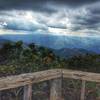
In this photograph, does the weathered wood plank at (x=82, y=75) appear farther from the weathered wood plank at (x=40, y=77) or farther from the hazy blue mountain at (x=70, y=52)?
the hazy blue mountain at (x=70, y=52)

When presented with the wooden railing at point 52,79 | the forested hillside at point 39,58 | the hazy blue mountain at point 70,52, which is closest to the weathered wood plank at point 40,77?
the wooden railing at point 52,79

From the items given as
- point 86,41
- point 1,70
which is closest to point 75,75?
point 1,70

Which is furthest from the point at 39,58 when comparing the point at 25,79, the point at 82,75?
the point at 25,79

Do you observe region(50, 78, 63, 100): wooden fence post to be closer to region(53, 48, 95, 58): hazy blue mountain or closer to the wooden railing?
the wooden railing

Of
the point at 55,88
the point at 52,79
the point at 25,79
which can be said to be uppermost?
the point at 25,79

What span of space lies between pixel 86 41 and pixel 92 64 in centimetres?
92

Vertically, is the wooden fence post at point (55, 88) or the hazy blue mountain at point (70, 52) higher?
the hazy blue mountain at point (70, 52)

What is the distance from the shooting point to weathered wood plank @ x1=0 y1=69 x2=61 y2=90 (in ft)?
12.6

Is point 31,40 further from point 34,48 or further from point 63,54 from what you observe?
point 63,54

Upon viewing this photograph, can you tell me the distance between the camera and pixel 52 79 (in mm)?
4719

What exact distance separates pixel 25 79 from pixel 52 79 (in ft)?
2.12

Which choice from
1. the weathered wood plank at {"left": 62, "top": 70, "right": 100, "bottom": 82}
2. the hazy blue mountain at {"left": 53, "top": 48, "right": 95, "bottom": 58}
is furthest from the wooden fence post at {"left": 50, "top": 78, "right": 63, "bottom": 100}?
the hazy blue mountain at {"left": 53, "top": 48, "right": 95, "bottom": 58}

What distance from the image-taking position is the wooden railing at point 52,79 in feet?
13.1

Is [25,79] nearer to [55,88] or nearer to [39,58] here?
[55,88]
